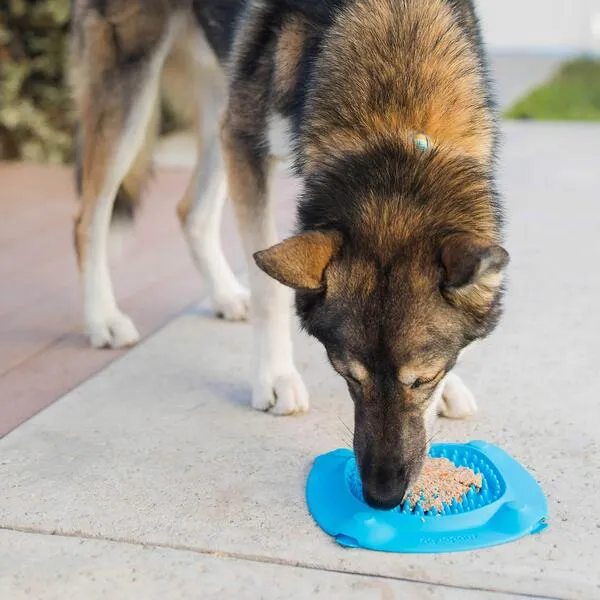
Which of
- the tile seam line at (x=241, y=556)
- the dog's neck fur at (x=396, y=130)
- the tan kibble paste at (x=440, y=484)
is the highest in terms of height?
the dog's neck fur at (x=396, y=130)

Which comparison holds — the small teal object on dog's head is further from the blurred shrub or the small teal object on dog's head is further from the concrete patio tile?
the blurred shrub

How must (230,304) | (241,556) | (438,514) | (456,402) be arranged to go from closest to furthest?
(241,556), (438,514), (456,402), (230,304)

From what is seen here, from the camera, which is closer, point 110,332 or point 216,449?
point 216,449

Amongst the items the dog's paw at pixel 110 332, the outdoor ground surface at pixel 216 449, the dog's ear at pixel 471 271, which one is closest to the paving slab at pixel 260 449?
the outdoor ground surface at pixel 216 449

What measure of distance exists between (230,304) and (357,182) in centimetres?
186

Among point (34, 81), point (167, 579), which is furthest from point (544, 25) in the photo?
point (167, 579)

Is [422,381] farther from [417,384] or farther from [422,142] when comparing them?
[422,142]

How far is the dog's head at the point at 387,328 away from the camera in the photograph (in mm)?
2611

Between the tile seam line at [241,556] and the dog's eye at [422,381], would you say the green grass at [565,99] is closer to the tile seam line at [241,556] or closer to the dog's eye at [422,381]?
the dog's eye at [422,381]

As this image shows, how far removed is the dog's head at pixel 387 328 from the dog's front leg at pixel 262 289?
892 mm

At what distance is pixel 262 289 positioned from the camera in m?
3.63

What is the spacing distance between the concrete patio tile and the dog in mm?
279

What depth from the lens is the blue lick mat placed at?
2.67m

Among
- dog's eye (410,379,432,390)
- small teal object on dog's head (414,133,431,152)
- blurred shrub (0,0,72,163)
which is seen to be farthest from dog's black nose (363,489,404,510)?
blurred shrub (0,0,72,163)
